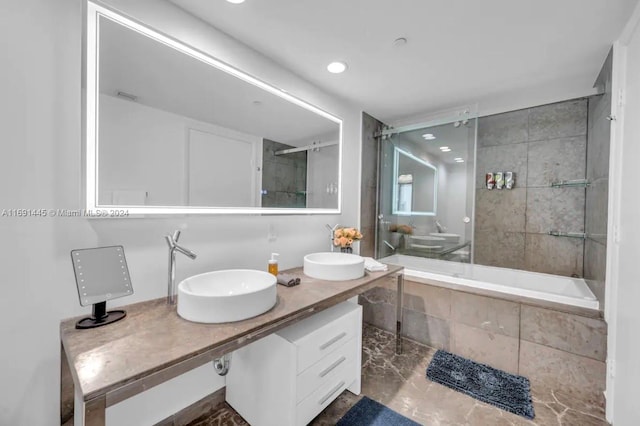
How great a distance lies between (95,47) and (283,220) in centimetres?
135

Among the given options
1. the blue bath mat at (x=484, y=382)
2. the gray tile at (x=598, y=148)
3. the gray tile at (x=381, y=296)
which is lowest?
the blue bath mat at (x=484, y=382)

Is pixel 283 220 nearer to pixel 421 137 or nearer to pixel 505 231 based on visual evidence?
pixel 421 137

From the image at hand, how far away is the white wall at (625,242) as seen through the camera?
129cm

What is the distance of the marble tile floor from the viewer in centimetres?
157

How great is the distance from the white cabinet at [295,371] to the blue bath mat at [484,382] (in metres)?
0.77

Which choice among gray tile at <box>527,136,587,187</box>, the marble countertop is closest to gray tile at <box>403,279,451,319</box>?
the marble countertop

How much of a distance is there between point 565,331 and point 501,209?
139cm

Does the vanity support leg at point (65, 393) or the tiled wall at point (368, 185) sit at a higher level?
the tiled wall at point (368, 185)

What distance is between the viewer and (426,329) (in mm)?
2369

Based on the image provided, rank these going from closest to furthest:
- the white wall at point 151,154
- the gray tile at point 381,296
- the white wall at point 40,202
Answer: the white wall at point 40,202, the white wall at point 151,154, the gray tile at point 381,296

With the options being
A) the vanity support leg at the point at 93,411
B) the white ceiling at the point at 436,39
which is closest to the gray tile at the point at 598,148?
the white ceiling at the point at 436,39

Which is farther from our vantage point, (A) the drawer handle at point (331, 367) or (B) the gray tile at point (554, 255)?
(B) the gray tile at point (554, 255)

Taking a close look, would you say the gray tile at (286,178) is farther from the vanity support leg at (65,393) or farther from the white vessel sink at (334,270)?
the vanity support leg at (65,393)

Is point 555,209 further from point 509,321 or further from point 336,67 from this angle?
point 336,67
